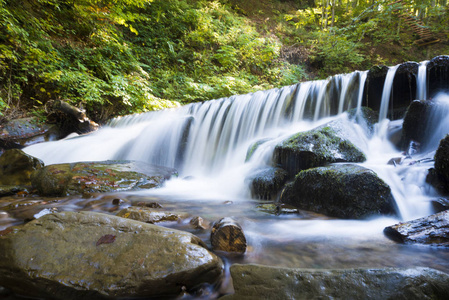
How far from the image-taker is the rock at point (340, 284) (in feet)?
3.92

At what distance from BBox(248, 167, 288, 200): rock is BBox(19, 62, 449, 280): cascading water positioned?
0.22 m

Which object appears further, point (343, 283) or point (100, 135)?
point (100, 135)

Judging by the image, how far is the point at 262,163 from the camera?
5012 millimetres

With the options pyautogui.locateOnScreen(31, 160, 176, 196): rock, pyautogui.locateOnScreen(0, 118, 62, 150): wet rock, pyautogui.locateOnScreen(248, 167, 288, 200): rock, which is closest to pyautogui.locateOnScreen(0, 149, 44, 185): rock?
pyautogui.locateOnScreen(31, 160, 176, 196): rock

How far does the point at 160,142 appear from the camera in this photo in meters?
7.41

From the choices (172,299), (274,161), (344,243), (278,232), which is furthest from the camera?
(274,161)

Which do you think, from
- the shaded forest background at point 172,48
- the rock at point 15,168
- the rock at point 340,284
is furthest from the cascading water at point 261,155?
the shaded forest background at point 172,48

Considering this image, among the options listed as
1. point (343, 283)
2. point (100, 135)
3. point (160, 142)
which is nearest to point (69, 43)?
point (100, 135)

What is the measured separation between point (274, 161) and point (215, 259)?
3.31 meters

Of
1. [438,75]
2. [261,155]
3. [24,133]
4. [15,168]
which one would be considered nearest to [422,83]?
[438,75]

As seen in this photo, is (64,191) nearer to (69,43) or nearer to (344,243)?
(344,243)

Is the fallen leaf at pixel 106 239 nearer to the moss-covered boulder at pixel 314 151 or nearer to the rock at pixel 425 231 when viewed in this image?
the rock at pixel 425 231

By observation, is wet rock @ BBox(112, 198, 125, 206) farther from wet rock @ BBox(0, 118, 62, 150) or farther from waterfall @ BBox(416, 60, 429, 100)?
waterfall @ BBox(416, 60, 429, 100)

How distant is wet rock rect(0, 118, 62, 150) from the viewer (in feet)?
22.4
